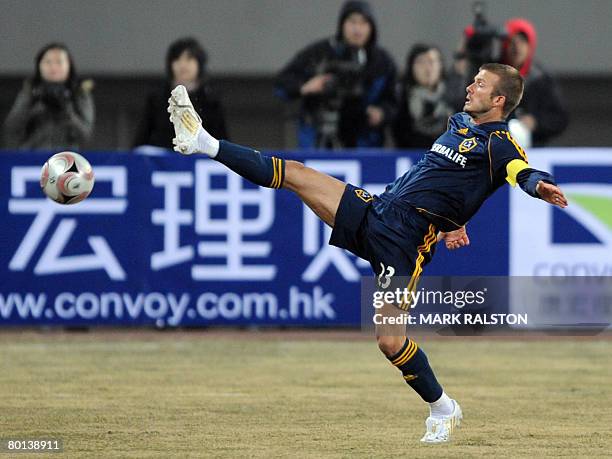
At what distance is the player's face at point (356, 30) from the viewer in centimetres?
1400

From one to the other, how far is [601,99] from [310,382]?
25.2ft

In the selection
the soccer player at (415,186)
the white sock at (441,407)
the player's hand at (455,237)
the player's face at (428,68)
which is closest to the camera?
the white sock at (441,407)

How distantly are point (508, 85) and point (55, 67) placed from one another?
625 centimetres

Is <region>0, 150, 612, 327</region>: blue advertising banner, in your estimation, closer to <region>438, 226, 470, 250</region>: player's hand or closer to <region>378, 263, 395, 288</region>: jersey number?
<region>438, 226, 470, 250</region>: player's hand

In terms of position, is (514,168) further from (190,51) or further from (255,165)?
(190,51)

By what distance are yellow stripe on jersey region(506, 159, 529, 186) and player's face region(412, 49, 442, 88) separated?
18.8 ft

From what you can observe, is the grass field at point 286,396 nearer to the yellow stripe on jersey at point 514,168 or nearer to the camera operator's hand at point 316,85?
the yellow stripe on jersey at point 514,168

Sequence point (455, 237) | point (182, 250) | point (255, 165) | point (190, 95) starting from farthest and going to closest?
1. point (190, 95)
2. point (182, 250)
3. point (455, 237)
4. point (255, 165)

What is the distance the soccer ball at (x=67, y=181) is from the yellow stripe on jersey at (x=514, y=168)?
316 centimetres

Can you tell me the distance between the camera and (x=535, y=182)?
26.5 ft

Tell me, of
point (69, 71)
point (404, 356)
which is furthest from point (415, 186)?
point (69, 71)

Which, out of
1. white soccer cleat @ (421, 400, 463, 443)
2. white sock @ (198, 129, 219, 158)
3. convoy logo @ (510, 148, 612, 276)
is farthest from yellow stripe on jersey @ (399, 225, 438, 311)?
convoy logo @ (510, 148, 612, 276)

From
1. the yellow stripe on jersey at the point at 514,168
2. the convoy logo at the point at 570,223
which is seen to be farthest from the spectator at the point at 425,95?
the yellow stripe on jersey at the point at 514,168

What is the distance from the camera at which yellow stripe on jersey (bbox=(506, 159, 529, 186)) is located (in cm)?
841
